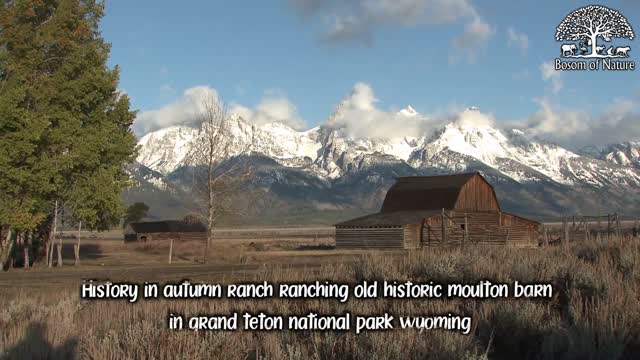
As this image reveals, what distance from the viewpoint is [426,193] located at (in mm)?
75938

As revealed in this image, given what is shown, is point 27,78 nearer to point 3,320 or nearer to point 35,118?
point 35,118

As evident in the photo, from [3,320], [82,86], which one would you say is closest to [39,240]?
[82,86]

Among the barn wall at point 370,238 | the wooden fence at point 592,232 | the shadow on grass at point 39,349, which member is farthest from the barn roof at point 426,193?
the shadow on grass at point 39,349

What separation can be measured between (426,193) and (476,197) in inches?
216

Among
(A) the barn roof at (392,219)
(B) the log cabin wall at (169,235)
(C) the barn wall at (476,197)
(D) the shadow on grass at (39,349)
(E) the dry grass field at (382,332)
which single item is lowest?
(D) the shadow on grass at (39,349)

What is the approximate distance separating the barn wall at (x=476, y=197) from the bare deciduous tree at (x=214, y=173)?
104ft

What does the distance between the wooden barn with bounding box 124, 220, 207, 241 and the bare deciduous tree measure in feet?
183

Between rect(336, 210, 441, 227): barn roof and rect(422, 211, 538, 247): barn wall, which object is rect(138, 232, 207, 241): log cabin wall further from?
rect(422, 211, 538, 247): barn wall

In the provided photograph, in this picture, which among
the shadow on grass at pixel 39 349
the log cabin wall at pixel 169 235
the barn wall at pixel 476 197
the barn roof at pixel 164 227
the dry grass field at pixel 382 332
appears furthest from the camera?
the barn roof at pixel 164 227

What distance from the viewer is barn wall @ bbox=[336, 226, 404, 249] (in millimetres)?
64125

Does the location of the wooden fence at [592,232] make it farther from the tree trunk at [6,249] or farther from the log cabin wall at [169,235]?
the log cabin wall at [169,235]

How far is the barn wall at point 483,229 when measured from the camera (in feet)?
218

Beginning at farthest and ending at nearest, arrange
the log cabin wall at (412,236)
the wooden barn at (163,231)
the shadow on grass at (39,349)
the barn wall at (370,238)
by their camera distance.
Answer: the wooden barn at (163,231)
the barn wall at (370,238)
the log cabin wall at (412,236)
the shadow on grass at (39,349)

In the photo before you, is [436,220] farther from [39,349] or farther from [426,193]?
[39,349]
